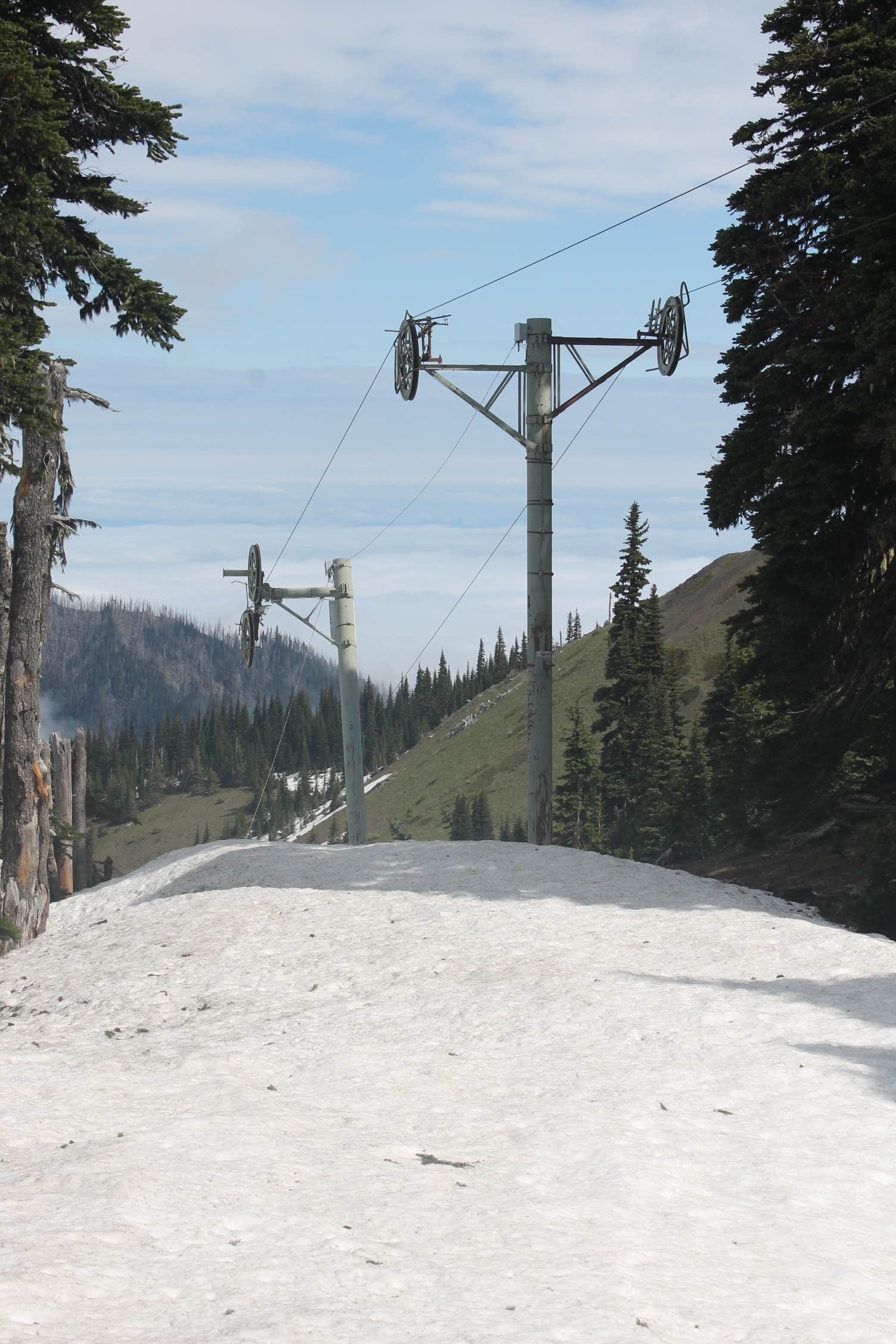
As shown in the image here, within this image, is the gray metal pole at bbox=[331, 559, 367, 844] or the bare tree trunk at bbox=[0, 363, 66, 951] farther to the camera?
the gray metal pole at bbox=[331, 559, 367, 844]

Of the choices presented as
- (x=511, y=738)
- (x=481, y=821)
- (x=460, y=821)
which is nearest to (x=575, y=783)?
(x=460, y=821)

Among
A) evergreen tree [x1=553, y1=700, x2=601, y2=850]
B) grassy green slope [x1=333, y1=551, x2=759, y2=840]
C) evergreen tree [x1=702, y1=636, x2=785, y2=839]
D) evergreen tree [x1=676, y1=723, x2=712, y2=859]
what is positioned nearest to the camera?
evergreen tree [x1=702, y1=636, x2=785, y2=839]

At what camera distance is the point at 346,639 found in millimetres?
24828

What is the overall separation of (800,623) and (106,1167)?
49.4ft

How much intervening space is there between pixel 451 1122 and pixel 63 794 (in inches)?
1146

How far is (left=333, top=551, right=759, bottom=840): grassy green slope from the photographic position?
146 m

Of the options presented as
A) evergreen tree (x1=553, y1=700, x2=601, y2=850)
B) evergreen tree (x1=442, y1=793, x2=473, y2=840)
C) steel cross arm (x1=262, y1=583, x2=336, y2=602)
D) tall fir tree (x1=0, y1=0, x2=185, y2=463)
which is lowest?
evergreen tree (x1=442, y1=793, x2=473, y2=840)

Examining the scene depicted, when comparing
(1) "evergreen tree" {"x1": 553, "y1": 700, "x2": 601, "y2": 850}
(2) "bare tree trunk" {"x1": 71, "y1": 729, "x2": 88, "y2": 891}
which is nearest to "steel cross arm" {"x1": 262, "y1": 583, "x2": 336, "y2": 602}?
(2) "bare tree trunk" {"x1": 71, "y1": 729, "x2": 88, "y2": 891}

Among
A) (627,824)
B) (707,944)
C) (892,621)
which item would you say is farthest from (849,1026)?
(627,824)

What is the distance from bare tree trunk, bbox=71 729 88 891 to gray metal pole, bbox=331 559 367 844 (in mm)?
15359

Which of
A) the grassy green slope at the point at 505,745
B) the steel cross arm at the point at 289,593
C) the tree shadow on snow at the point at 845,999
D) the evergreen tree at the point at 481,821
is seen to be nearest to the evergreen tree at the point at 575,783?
the steel cross arm at the point at 289,593

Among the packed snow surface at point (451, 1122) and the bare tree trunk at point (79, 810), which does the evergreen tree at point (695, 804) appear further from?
the packed snow surface at point (451, 1122)

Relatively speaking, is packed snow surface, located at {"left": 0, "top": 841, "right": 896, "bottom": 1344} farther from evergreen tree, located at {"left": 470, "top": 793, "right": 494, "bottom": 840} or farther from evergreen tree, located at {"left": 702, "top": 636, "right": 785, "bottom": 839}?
evergreen tree, located at {"left": 470, "top": 793, "right": 494, "bottom": 840}

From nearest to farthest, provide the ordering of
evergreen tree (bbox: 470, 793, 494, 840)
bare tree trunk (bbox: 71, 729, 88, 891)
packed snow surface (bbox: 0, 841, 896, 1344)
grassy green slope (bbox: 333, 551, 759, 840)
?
1. packed snow surface (bbox: 0, 841, 896, 1344)
2. bare tree trunk (bbox: 71, 729, 88, 891)
3. evergreen tree (bbox: 470, 793, 494, 840)
4. grassy green slope (bbox: 333, 551, 759, 840)
